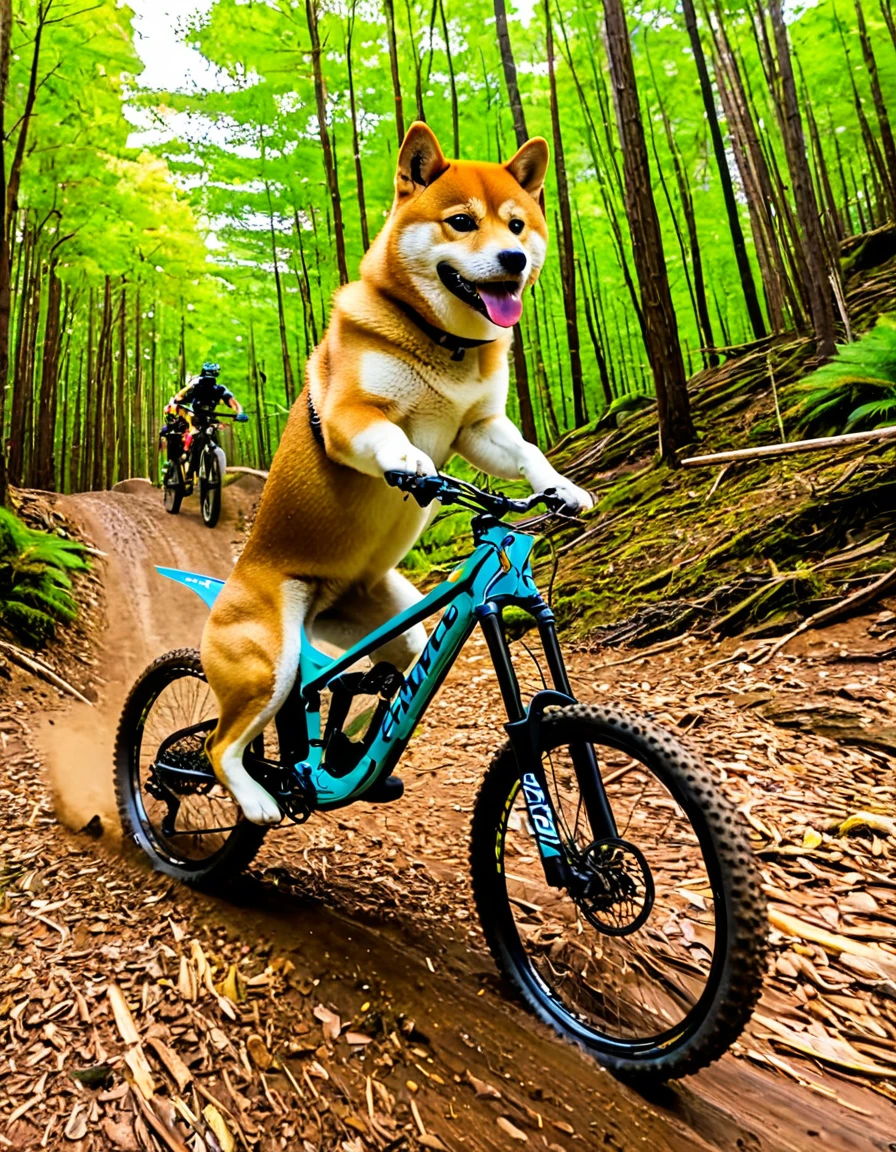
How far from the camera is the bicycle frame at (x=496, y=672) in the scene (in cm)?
157

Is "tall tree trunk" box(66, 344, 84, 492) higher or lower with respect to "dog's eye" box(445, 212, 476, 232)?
higher

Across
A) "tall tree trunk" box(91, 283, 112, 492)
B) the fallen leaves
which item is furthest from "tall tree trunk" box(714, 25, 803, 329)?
"tall tree trunk" box(91, 283, 112, 492)

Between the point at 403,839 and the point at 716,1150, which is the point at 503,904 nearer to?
the point at 716,1150

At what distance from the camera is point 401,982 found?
1.73 m

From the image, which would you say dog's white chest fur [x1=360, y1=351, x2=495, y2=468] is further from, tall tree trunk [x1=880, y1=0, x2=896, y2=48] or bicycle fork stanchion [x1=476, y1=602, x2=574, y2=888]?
tall tree trunk [x1=880, y1=0, x2=896, y2=48]

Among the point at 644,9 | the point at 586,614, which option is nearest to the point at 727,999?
the point at 586,614

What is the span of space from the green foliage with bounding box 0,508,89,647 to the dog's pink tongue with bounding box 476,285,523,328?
4547 millimetres

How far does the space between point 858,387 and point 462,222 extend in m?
Result: 4.51

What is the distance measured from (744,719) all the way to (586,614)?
70.5 inches

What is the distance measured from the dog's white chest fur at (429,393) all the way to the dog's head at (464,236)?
0.43 ft

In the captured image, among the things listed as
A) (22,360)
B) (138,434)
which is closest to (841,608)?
(22,360)

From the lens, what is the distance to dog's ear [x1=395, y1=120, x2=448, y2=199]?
69.7 inches

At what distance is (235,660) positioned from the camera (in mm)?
2156

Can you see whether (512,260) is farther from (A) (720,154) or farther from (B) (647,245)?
(A) (720,154)
